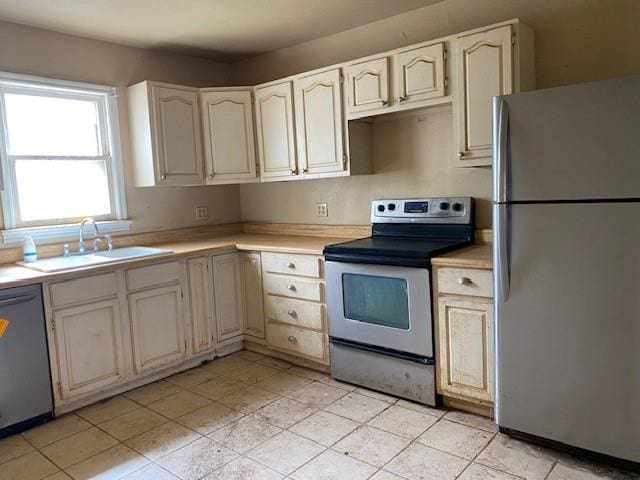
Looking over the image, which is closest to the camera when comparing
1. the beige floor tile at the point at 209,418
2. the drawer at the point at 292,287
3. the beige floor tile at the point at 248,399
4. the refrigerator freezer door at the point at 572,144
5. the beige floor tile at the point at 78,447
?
the refrigerator freezer door at the point at 572,144

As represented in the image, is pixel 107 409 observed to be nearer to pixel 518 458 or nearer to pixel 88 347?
pixel 88 347

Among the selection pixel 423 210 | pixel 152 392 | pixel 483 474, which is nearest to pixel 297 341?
pixel 152 392

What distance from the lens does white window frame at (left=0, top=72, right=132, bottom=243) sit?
118 inches

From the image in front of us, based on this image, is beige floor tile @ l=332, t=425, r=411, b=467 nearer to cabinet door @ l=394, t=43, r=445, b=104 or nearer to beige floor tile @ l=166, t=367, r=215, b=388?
beige floor tile @ l=166, t=367, r=215, b=388

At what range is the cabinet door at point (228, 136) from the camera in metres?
3.66

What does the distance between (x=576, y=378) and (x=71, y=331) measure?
254 centimetres

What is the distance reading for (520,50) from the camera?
2.48 metres

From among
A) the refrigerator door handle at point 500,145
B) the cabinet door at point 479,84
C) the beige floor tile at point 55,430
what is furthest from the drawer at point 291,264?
the beige floor tile at point 55,430

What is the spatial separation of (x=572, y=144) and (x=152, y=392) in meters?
2.66

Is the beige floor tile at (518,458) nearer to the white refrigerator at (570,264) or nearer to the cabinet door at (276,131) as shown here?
the white refrigerator at (570,264)

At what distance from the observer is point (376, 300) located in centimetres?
277

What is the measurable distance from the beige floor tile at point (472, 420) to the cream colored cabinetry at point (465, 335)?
2.6 inches

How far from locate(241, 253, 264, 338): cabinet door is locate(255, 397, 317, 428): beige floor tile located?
0.80 meters

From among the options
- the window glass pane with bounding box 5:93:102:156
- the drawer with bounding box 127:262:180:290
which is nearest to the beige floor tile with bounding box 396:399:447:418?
the drawer with bounding box 127:262:180:290
